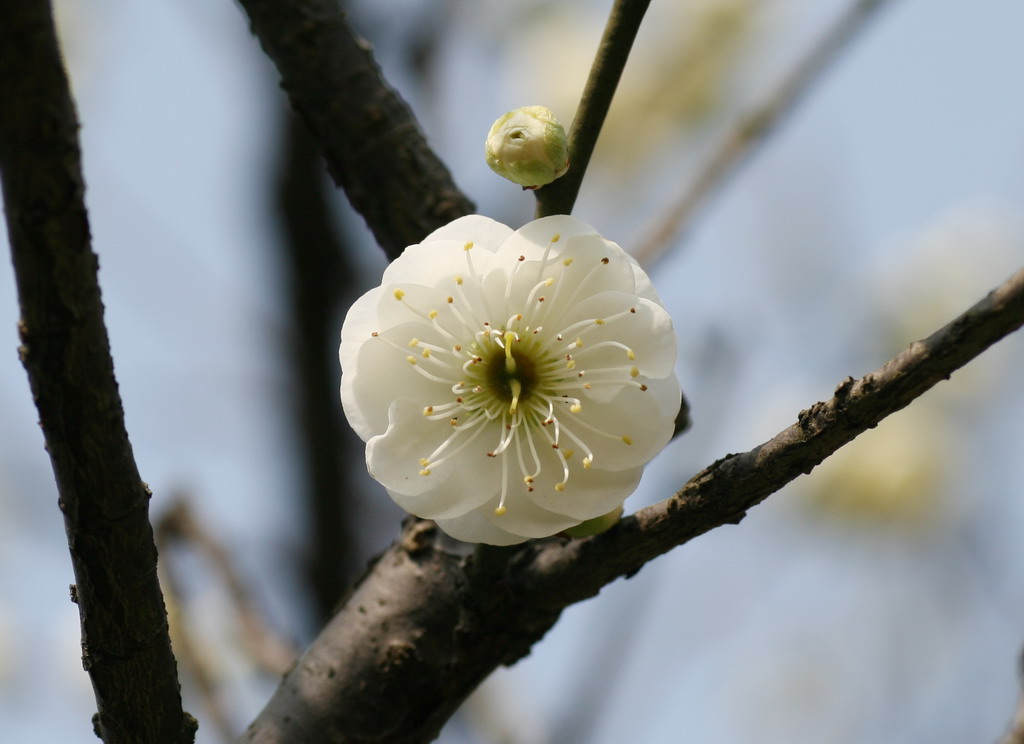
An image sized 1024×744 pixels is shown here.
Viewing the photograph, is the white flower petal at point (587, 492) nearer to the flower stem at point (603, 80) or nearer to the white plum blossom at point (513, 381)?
the white plum blossom at point (513, 381)

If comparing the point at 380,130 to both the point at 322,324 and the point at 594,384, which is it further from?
the point at 322,324

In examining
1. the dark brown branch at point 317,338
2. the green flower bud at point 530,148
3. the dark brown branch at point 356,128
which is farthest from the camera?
the dark brown branch at point 317,338

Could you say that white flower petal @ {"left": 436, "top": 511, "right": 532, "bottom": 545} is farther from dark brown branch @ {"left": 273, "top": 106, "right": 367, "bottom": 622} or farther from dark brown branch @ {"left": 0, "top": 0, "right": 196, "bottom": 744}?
dark brown branch @ {"left": 273, "top": 106, "right": 367, "bottom": 622}

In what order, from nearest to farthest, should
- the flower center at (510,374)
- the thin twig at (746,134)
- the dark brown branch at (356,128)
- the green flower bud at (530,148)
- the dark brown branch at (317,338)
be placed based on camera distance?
1. the green flower bud at (530,148)
2. the flower center at (510,374)
3. the dark brown branch at (356,128)
4. the thin twig at (746,134)
5. the dark brown branch at (317,338)

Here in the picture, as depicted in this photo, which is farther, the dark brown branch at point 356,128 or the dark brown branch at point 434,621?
the dark brown branch at point 356,128

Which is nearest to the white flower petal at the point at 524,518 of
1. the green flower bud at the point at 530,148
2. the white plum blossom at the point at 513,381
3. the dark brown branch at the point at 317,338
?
the white plum blossom at the point at 513,381

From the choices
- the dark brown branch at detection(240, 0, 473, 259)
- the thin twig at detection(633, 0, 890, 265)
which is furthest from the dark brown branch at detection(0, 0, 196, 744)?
the thin twig at detection(633, 0, 890, 265)

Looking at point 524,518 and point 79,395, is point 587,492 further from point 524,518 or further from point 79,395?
point 79,395
